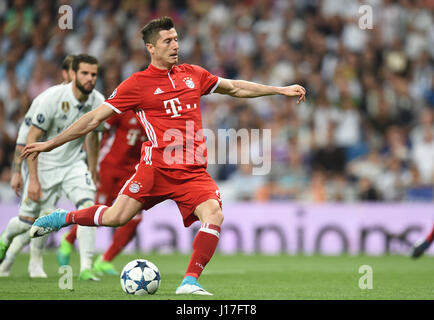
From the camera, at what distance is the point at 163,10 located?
19062 mm

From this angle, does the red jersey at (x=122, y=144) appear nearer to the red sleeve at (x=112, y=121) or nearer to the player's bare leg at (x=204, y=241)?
the red sleeve at (x=112, y=121)

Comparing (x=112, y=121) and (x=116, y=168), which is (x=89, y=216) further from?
(x=116, y=168)

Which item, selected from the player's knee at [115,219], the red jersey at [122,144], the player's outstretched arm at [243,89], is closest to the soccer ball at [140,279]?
the player's knee at [115,219]

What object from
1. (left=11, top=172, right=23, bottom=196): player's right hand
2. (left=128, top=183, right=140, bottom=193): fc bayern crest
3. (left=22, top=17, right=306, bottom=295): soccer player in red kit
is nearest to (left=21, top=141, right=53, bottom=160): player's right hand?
(left=22, top=17, right=306, bottom=295): soccer player in red kit

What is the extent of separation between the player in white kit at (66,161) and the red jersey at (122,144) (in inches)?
24.8

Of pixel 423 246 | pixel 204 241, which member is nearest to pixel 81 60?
pixel 204 241

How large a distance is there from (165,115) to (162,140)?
227 mm

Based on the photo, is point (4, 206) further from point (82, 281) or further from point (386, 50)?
point (386, 50)

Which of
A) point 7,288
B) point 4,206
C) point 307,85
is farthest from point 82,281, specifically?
point 307,85

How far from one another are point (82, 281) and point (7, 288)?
1067mm

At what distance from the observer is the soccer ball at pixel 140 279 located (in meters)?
7.09

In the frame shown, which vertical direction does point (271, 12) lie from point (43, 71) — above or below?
above

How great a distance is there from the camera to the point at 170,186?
23.9ft
